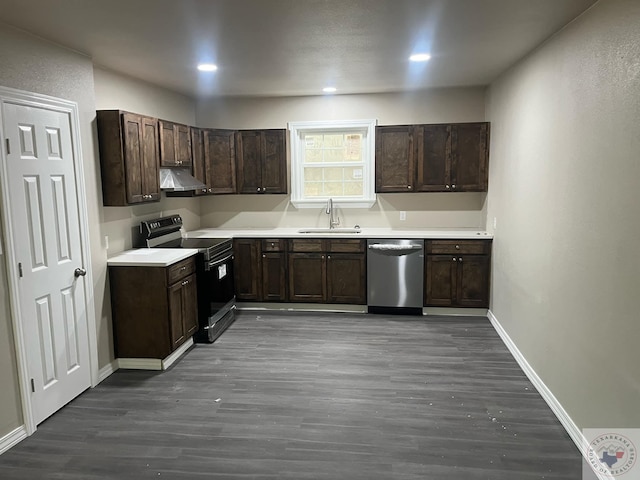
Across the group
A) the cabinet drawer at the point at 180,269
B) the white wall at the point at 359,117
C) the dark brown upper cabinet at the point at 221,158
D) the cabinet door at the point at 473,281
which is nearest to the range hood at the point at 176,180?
the dark brown upper cabinet at the point at 221,158

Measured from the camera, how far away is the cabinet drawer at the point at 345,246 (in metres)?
5.40

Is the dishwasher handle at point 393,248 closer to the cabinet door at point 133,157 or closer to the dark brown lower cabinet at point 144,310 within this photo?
the dark brown lower cabinet at point 144,310

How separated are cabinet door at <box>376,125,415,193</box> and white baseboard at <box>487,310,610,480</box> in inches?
80.1

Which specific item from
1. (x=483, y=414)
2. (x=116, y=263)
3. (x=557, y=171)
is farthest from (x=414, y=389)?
(x=116, y=263)

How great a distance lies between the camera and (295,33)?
310 centimetres

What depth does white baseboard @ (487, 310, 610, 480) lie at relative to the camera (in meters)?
2.71

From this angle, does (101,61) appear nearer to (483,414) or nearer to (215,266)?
(215,266)

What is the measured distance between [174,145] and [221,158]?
0.96m

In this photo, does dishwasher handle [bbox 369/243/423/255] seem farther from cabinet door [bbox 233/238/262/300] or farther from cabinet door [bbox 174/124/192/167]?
cabinet door [bbox 174/124/192/167]

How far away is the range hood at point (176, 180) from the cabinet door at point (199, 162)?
0.34m

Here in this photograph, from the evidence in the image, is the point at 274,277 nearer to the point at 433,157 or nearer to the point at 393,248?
the point at 393,248

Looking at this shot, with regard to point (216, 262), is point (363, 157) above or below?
above

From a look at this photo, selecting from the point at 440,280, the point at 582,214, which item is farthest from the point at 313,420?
the point at 440,280

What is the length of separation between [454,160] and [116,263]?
385 cm
